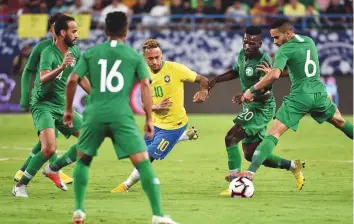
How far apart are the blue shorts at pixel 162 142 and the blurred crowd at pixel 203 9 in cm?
1357

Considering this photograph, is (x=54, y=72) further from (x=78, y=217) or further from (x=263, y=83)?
(x=78, y=217)

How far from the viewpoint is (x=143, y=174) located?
30.6 ft

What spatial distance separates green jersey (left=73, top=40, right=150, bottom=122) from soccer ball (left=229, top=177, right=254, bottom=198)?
9.29 feet

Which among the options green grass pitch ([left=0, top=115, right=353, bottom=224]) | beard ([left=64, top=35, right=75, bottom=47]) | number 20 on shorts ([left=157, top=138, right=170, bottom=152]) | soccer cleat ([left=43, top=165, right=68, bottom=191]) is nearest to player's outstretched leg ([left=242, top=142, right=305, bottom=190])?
green grass pitch ([left=0, top=115, right=353, bottom=224])

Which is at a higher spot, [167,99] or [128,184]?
[167,99]

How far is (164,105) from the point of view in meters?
12.6

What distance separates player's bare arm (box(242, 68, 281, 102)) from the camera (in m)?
11.9

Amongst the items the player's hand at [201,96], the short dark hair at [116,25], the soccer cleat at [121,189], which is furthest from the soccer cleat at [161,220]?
the player's hand at [201,96]

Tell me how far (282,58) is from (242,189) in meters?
1.67

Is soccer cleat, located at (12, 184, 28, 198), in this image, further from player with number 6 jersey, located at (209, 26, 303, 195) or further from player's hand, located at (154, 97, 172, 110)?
player with number 6 jersey, located at (209, 26, 303, 195)

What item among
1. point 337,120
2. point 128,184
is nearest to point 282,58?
point 337,120

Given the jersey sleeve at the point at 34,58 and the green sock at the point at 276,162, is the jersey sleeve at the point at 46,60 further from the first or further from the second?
the green sock at the point at 276,162

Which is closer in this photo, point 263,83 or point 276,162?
point 263,83

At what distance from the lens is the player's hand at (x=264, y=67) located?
40.5 feet
